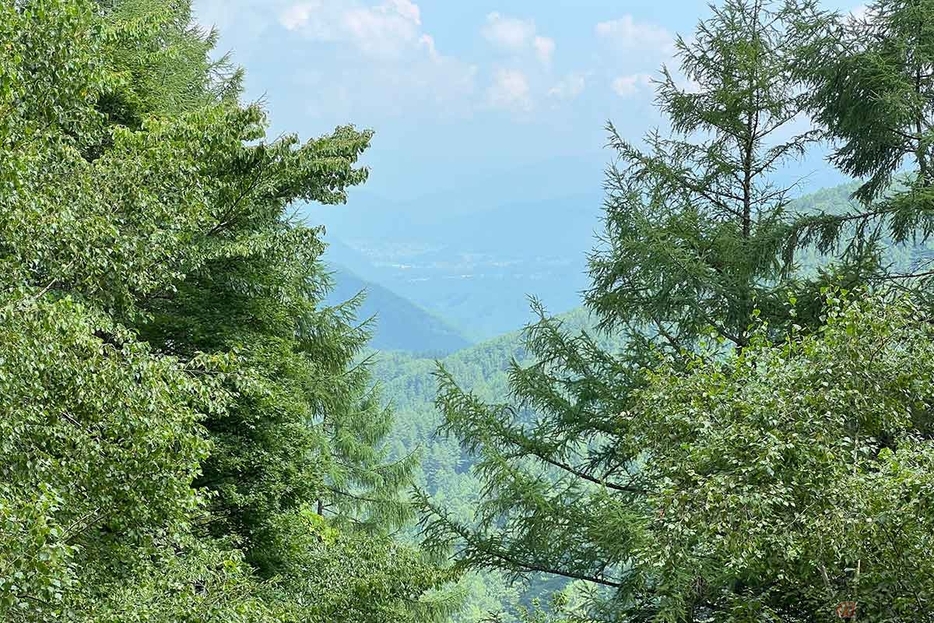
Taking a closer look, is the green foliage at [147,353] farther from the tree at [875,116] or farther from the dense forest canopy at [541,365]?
the tree at [875,116]

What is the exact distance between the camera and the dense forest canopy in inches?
181

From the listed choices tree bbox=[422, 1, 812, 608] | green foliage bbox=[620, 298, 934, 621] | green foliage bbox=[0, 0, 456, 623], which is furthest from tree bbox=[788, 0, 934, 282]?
green foliage bbox=[0, 0, 456, 623]

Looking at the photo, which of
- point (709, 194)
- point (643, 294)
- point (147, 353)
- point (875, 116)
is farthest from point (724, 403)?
point (709, 194)

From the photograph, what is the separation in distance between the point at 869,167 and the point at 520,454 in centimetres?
534

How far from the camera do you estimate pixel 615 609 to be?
8.72m

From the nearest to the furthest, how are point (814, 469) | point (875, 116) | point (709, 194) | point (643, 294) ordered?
point (814, 469) < point (875, 116) < point (643, 294) < point (709, 194)

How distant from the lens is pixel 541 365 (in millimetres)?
10203

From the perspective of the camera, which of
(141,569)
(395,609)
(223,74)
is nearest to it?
(141,569)

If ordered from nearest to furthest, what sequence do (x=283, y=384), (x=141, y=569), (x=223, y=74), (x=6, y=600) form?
(x=6, y=600) → (x=141, y=569) → (x=283, y=384) → (x=223, y=74)

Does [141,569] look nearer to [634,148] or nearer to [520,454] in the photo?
[520,454]

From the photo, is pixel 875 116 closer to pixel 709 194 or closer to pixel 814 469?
pixel 709 194

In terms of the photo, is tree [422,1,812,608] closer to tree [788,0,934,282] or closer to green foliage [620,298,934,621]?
tree [788,0,934,282]

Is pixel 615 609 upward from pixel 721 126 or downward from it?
downward

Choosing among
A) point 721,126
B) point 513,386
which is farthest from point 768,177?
point 513,386
